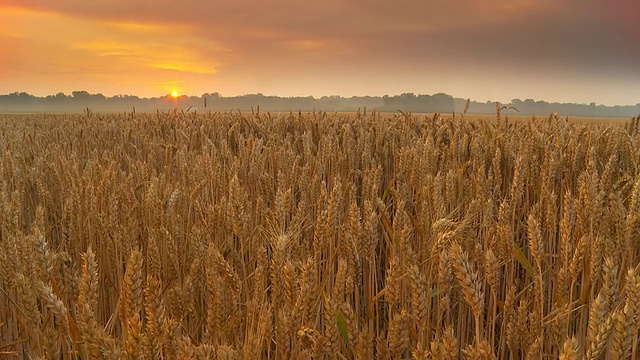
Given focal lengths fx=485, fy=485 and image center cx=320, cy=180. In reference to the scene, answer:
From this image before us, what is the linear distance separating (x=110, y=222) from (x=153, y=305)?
1.12 m

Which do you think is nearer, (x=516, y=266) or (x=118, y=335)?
(x=118, y=335)

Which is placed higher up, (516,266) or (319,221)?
(319,221)

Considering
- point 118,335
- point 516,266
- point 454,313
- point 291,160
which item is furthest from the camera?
point 291,160

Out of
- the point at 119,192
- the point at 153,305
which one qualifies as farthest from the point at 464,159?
the point at 153,305

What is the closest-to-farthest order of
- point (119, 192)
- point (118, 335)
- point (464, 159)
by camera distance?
point (118, 335), point (119, 192), point (464, 159)

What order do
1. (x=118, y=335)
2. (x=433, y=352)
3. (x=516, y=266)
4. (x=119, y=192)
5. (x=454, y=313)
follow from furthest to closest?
(x=119, y=192) → (x=516, y=266) → (x=454, y=313) → (x=118, y=335) → (x=433, y=352)

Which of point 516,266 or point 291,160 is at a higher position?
point 291,160

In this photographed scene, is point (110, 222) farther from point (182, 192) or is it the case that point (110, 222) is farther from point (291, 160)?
point (291, 160)

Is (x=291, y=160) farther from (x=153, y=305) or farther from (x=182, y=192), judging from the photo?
(x=153, y=305)

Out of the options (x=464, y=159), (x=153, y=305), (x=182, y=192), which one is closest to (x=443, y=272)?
(x=153, y=305)

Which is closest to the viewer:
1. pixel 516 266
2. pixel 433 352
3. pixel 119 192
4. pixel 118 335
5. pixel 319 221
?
pixel 433 352

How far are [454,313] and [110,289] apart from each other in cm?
137

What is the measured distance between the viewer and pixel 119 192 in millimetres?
2490

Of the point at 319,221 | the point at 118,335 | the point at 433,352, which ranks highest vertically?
the point at 319,221
